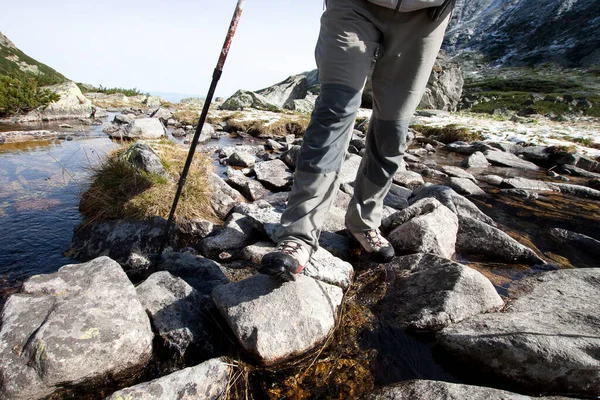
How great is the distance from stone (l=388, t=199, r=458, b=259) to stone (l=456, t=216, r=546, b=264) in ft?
0.74

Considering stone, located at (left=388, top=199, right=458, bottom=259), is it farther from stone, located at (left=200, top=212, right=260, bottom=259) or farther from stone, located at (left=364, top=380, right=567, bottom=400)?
stone, located at (left=364, top=380, right=567, bottom=400)

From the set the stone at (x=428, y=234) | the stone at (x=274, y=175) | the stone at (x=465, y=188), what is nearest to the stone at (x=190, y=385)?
the stone at (x=428, y=234)

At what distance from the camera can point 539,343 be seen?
2.07m

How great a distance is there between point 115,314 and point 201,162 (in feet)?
12.1

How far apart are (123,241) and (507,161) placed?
1303 centimetres

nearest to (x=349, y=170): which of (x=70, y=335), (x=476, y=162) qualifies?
(x=70, y=335)

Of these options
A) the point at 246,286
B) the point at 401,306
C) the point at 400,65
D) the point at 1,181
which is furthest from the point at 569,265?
→ the point at 1,181

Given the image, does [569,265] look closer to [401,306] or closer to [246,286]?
[401,306]

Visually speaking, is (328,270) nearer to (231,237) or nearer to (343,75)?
(231,237)

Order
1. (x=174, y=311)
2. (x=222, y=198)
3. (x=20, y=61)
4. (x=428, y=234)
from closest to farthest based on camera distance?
(x=174, y=311) → (x=428, y=234) → (x=222, y=198) → (x=20, y=61)

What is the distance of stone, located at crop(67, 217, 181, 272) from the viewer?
3811 millimetres

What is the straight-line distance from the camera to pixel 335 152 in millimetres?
2477

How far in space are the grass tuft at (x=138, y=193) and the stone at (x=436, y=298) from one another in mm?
3074

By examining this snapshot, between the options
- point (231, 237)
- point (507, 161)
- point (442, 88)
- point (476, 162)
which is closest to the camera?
point (231, 237)
